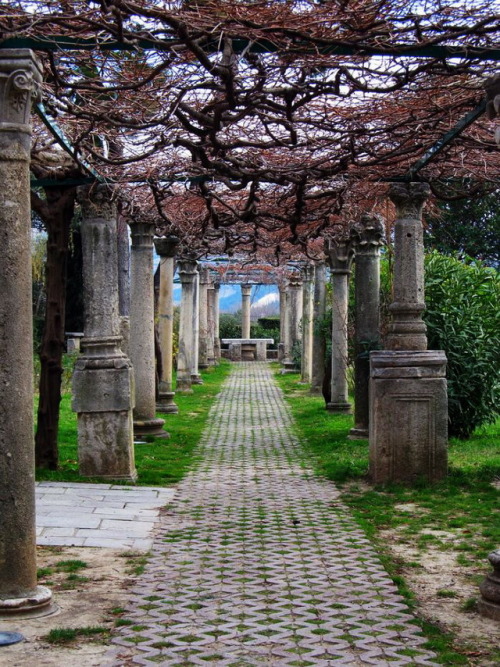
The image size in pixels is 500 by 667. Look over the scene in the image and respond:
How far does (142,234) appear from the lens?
13430 millimetres

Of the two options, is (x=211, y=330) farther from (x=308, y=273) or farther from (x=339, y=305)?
(x=339, y=305)

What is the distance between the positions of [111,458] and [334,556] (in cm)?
369

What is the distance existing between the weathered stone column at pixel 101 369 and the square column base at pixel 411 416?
8.41ft

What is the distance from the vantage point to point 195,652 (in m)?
4.59

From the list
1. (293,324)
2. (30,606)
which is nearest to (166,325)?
(30,606)

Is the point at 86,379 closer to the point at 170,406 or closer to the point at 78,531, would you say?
the point at 78,531

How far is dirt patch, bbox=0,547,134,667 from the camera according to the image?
446 centimetres

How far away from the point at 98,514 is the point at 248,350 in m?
33.3

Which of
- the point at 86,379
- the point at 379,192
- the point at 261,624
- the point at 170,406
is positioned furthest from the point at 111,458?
the point at 170,406

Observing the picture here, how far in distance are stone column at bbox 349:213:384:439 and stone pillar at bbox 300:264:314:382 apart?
425 inches

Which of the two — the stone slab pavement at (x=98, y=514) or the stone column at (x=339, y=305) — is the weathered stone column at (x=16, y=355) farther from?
the stone column at (x=339, y=305)

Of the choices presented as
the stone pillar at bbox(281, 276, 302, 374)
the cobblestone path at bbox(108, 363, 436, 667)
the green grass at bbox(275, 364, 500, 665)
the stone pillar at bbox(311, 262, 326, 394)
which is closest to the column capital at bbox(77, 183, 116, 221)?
the cobblestone path at bbox(108, 363, 436, 667)

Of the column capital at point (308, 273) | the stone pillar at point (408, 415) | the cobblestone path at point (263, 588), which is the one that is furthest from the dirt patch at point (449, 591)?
the column capital at point (308, 273)

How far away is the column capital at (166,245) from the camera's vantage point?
16828 millimetres
